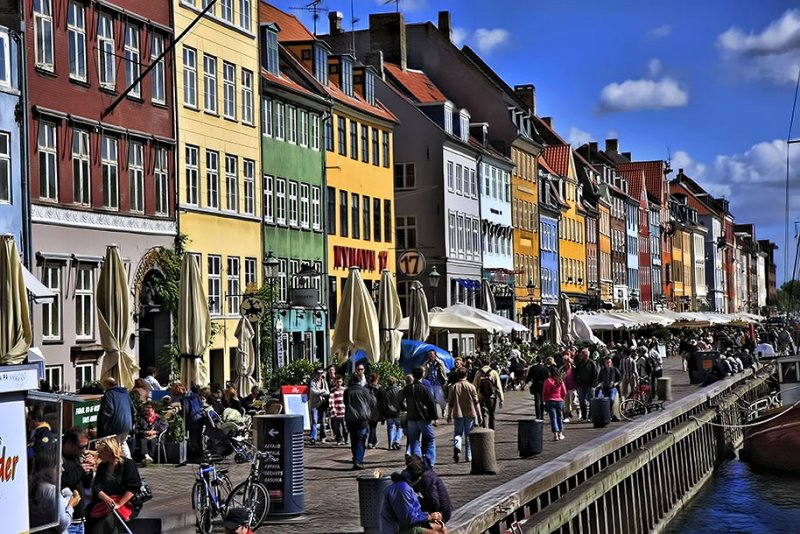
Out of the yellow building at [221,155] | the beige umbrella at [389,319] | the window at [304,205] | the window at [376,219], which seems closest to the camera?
the beige umbrella at [389,319]

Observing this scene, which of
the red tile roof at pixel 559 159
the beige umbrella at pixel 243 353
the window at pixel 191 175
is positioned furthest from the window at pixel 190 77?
the red tile roof at pixel 559 159

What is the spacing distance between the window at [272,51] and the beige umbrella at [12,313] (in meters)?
27.4

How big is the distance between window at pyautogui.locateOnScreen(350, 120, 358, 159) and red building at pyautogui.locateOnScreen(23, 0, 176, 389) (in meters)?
17.3

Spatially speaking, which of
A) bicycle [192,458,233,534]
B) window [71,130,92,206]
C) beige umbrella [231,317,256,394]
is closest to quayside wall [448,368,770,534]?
bicycle [192,458,233,534]

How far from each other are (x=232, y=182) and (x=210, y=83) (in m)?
3.33

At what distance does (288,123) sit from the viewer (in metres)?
52.2

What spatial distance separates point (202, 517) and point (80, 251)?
19.7 meters

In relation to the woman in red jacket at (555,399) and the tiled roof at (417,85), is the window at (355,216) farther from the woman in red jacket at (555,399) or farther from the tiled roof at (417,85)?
the woman in red jacket at (555,399)

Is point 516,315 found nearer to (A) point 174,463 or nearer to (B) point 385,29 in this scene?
(B) point 385,29

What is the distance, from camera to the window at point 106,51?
38.5 metres

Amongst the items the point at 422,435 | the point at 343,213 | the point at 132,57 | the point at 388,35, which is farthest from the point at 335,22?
the point at 422,435

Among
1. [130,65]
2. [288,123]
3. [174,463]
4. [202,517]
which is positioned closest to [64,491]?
[202,517]

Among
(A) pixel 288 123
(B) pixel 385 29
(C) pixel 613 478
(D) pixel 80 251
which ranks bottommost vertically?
(C) pixel 613 478

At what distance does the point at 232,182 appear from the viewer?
155 ft
